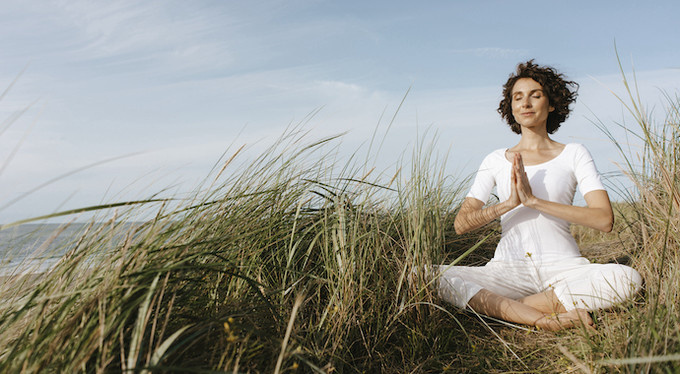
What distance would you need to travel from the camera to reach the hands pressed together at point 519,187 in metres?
2.54

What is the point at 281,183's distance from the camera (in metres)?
2.49

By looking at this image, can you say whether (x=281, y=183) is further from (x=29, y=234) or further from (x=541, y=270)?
(x=541, y=270)

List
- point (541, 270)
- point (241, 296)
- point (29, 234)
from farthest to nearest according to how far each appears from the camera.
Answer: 1. point (541, 270)
2. point (29, 234)
3. point (241, 296)

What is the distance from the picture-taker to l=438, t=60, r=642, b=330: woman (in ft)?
8.07

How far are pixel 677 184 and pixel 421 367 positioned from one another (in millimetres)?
1971

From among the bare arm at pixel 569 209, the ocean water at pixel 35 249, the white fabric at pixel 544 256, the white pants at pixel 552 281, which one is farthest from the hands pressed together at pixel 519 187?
the ocean water at pixel 35 249

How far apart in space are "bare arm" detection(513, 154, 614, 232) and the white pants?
0.83 feet

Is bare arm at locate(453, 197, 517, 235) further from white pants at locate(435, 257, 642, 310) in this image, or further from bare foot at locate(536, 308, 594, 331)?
bare foot at locate(536, 308, 594, 331)

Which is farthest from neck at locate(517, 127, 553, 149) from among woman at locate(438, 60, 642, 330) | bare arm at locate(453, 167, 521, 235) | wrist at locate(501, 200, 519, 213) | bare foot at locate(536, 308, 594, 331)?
bare foot at locate(536, 308, 594, 331)

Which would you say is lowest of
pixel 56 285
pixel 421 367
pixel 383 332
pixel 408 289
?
pixel 421 367

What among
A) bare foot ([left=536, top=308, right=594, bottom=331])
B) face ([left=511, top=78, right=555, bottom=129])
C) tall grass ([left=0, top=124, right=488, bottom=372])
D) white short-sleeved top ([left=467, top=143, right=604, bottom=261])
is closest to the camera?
tall grass ([left=0, top=124, right=488, bottom=372])

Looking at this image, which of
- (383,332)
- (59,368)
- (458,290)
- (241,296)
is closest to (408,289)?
(383,332)

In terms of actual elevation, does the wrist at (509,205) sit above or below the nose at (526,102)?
below

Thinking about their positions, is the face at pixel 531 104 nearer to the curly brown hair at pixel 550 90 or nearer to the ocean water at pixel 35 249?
the curly brown hair at pixel 550 90
